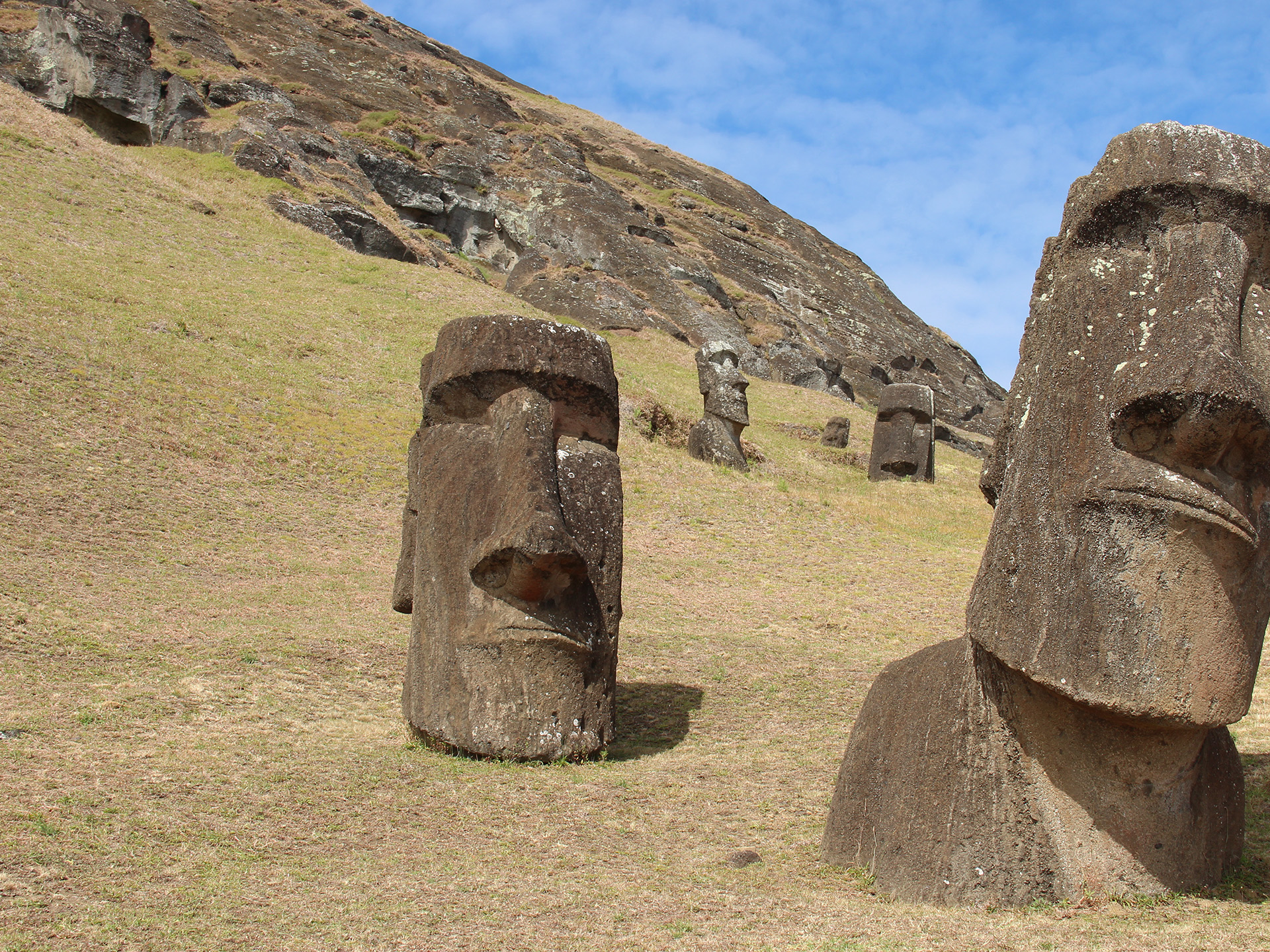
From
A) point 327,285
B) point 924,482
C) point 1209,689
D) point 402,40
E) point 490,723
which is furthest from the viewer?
point 402,40

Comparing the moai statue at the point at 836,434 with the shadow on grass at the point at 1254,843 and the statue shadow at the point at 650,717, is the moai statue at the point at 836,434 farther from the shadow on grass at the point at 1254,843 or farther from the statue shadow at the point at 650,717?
the shadow on grass at the point at 1254,843

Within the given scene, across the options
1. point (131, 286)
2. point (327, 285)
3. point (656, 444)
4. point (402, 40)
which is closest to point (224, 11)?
point (402, 40)

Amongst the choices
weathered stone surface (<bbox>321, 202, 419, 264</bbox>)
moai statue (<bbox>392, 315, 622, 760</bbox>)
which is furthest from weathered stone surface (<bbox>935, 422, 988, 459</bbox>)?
moai statue (<bbox>392, 315, 622, 760</bbox>)

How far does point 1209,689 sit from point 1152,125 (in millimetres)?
2071

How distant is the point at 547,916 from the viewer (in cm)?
423

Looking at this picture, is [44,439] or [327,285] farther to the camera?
[327,285]

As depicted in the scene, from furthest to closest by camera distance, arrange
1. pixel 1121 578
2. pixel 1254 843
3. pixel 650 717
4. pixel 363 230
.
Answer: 1. pixel 363 230
2. pixel 650 717
3. pixel 1254 843
4. pixel 1121 578

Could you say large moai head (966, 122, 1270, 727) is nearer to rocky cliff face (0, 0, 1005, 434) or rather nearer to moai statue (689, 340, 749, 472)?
moai statue (689, 340, 749, 472)

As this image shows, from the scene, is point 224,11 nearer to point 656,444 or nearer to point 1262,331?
point 656,444

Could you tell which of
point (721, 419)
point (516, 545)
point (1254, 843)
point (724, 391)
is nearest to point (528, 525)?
point (516, 545)

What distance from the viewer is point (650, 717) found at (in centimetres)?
827

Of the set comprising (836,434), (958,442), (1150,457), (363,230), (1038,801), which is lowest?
(1038,801)

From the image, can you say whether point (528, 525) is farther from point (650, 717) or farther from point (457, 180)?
point (457, 180)

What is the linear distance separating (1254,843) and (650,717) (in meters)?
4.28
